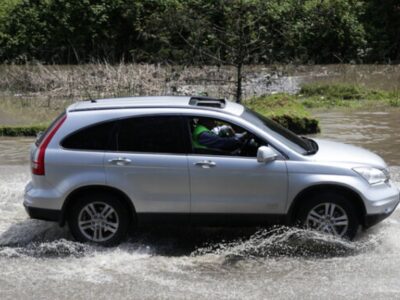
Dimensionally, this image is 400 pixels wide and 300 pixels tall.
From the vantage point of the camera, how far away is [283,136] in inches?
304

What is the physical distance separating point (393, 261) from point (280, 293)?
1.47m

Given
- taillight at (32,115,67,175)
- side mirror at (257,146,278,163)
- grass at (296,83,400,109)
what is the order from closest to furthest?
1. side mirror at (257,146,278,163)
2. taillight at (32,115,67,175)
3. grass at (296,83,400,109)

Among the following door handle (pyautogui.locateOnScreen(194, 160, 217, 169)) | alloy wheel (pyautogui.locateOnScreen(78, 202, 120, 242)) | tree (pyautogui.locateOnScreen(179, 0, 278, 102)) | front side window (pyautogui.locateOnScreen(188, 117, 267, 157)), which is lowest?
alloy wheel (pyautogui.locateOnScreen(78, 202, 120, 242))

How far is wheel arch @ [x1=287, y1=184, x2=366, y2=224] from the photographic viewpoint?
7.15m

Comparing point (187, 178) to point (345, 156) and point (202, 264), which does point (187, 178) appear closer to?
point (202, 264)

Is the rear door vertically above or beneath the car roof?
beneath

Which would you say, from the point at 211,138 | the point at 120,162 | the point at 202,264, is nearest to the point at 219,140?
the point at 211,138

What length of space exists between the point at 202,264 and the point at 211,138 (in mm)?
1358

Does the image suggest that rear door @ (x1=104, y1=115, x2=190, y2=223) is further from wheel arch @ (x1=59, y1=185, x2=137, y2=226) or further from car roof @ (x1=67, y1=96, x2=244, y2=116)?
car roof @ (x1=67, y1=96, x2=244, y2=116)

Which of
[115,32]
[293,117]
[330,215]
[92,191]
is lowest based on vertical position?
[330,215]

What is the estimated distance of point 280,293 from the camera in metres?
6.08

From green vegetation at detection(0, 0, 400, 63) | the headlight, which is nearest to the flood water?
the headlight

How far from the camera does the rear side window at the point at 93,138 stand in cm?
739

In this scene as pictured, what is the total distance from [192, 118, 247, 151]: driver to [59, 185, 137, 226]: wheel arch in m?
0.94
